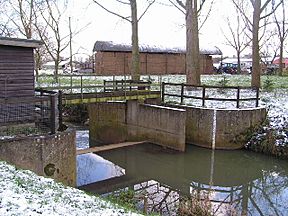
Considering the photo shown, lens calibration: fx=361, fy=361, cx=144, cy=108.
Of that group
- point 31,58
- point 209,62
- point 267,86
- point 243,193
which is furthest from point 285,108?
point 209,62

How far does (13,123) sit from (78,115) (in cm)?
1020

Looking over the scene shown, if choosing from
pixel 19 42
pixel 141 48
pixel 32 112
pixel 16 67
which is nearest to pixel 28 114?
pixel 32 112

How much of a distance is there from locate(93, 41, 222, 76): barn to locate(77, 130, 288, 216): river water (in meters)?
20.6

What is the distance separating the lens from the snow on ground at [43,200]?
17.7ft

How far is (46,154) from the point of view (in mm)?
9641

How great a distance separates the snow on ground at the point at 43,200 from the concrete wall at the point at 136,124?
856 cm

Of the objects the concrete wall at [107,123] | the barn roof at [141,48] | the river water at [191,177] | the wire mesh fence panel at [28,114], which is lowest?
the river water at [191,177]

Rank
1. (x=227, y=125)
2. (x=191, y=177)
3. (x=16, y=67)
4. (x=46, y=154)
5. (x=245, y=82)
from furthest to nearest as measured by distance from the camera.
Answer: (x=245, y=82)
(x=227, y=125)
(x=191, y=177)
(x=16, y=67)
(x=46, y=154)

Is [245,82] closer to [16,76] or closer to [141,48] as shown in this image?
[141,48]

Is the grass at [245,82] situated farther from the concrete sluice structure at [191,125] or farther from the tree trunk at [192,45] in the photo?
the concrete sluice structure at [191,125]

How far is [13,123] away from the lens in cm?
1089

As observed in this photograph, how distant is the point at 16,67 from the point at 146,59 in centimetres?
2640

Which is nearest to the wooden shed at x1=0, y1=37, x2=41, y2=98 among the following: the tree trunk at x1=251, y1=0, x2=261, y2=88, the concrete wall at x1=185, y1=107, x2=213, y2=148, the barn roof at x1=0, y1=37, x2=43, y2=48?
the barn roof at x1=0, y1=37, x2=43, y2=48

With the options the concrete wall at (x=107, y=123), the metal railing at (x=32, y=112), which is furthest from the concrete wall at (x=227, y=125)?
the metal railing at (x=32, y=112)
